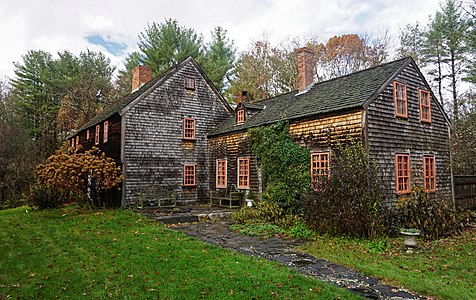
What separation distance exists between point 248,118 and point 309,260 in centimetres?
1147

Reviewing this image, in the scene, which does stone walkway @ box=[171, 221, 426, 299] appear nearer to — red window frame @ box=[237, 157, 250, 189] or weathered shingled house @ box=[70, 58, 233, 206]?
red window frame @ box=[237, 157, 250, 189]

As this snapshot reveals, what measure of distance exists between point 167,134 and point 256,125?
18.3ft

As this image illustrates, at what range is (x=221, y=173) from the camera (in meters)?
18.5

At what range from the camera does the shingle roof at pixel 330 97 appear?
475 inches

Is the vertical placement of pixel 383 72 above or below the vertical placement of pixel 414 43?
below

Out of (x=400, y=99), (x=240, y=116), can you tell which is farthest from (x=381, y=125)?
(x=240, y=116)

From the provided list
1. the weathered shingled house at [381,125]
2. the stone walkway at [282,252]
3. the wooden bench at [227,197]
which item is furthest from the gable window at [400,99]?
the wooden bench at [227,197]

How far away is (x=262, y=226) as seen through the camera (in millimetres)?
11516

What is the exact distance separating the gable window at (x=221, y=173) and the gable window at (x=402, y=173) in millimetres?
9282

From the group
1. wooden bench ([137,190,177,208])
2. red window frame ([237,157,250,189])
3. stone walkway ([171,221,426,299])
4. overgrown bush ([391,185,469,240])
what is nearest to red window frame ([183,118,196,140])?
wooden bench ([137,190,177,208])

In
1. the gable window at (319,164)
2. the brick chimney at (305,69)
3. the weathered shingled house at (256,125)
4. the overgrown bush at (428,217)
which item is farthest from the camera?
the brick chimney at (305,69)

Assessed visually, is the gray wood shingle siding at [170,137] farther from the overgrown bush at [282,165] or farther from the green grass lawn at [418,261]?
the green grass lawn at [418,261]

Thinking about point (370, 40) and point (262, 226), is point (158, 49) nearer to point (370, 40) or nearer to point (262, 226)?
A: point (370, 40)

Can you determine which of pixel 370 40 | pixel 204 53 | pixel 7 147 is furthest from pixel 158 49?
pixel 370 40
